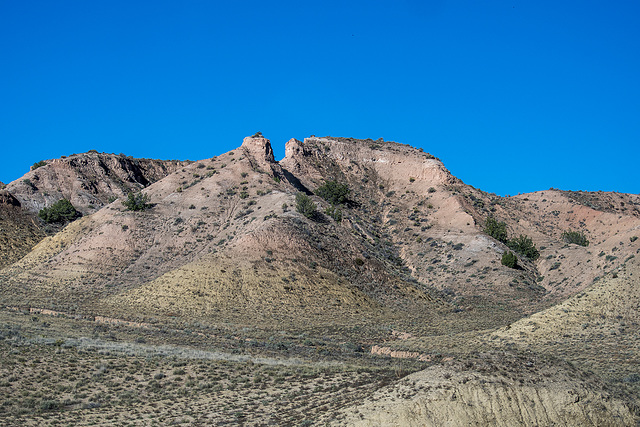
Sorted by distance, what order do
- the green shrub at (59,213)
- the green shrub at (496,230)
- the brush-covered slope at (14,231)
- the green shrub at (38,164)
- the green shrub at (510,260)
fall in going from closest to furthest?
the green shrub at (510,260), the brush-covered slope at (14,231), the green shrub at (496,230), the green shrub at (59,213), the green shrub at (38,164)

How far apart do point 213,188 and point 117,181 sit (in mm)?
22482

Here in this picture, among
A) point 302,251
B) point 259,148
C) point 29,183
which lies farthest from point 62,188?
point 302,251

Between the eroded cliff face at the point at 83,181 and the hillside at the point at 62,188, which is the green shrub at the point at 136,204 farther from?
the eroded cliff face at the point at 83,181

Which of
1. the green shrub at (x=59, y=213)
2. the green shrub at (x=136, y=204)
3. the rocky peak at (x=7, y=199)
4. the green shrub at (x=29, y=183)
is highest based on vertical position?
the green shrub at (x=29, y=183)

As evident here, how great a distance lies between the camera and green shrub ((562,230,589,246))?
7181cm

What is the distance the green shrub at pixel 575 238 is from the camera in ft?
236

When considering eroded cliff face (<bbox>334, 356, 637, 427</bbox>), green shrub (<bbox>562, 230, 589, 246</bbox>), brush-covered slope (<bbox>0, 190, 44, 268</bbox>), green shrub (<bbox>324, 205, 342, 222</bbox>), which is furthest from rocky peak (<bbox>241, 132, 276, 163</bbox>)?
eroded cliff face (<bbox>334, 356, 637, 427</bbox>)

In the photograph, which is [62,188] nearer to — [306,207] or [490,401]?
[306,207]

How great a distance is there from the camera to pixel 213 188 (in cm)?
6931

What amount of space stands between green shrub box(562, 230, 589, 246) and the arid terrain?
0.32m

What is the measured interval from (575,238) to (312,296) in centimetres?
3494

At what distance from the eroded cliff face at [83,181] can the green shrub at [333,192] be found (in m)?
24.9

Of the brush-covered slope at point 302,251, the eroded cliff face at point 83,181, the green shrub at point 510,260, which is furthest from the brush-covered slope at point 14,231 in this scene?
the green shrub at point 510,260

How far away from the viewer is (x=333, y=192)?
75.1 meters
